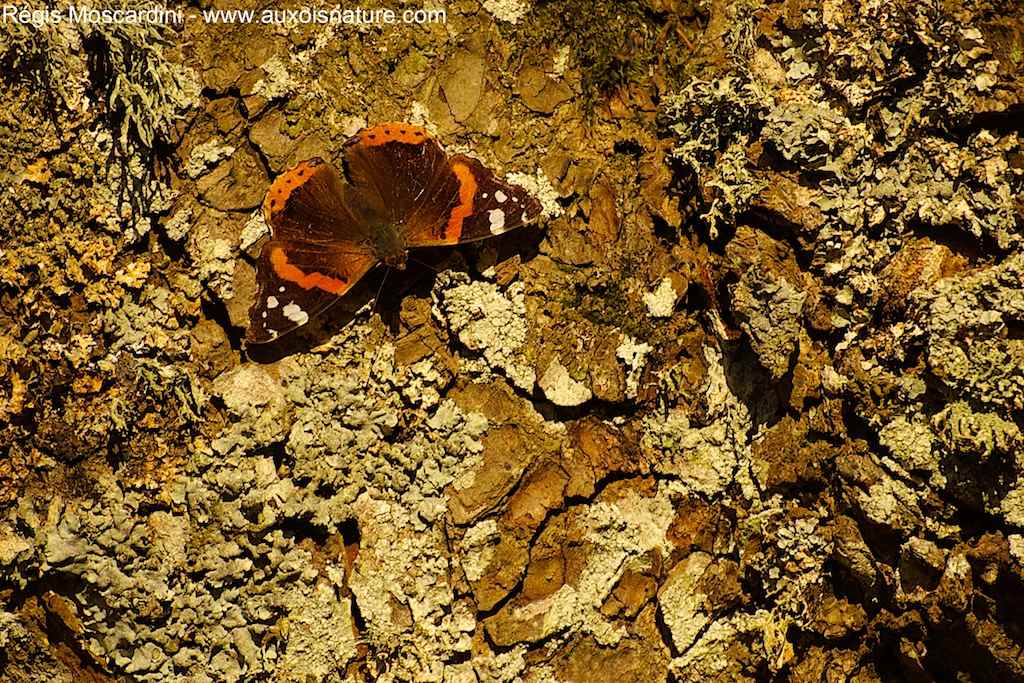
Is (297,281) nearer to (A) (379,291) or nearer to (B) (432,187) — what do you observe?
(A) (379,291)

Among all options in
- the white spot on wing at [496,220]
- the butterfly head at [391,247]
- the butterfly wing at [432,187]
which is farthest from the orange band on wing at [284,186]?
the white spot on wing at [496,220]

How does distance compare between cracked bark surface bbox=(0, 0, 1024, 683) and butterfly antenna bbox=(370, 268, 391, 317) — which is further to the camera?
butterfly antenna bbox=(370, 268, 391, 317)

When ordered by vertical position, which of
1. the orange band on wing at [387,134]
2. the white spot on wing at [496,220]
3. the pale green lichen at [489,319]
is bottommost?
Result: the pale green lichen at [489,319]

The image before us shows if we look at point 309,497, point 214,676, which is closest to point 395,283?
point 309,497

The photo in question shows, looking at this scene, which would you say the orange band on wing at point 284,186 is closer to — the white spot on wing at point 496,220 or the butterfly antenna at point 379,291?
the butterfly antenna at point 379,291

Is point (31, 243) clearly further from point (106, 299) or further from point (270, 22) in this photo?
point (270, 22)

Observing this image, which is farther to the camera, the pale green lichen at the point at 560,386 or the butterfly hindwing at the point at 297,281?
the pale green lichen at the point at 560,386

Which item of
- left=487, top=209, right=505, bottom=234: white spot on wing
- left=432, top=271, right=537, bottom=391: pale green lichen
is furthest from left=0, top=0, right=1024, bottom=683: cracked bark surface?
left=487, top=209, right=505, bottom=234: white spot on wing

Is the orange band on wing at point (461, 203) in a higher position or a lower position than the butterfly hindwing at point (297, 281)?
higher

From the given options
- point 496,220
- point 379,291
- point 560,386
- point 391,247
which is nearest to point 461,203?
point 496,220

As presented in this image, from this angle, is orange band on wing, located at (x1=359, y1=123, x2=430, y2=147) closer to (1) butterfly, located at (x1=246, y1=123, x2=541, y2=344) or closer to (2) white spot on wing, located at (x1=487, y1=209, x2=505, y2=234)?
(1) butterfly, located at (x1=246, y1=123, x2=541, y2=344)
